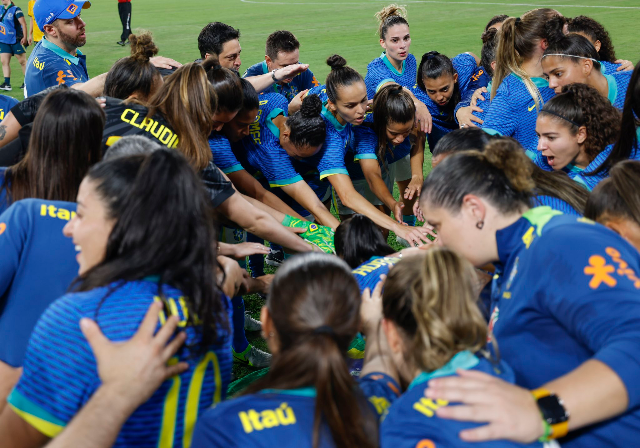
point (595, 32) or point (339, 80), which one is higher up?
point (595, 32)

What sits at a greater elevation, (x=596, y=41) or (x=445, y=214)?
(x=596, y=41)

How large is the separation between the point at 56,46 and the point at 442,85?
3468 millimetres

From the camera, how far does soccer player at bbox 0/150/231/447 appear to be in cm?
160

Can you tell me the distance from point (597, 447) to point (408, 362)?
Result: 0.63 metres

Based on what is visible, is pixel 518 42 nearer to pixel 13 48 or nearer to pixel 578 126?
pixel 578 126

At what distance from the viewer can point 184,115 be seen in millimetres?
3504

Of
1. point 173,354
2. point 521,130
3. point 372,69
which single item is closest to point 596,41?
point 521,130

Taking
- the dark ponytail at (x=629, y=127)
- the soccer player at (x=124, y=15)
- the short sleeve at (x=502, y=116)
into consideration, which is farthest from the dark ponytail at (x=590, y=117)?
the soccer player at (x=124, y=15)

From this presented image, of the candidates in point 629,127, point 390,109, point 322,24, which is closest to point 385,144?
→ point 390,109

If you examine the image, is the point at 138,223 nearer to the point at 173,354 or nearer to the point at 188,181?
the point at 188,181

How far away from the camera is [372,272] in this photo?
2.85 m

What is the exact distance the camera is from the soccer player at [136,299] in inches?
63.1

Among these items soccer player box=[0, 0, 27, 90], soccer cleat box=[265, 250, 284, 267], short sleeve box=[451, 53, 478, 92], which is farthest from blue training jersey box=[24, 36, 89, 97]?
soccer player box=[0, 0, 27, 90]

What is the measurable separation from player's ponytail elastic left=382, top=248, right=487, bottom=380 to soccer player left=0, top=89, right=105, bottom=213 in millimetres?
1532
